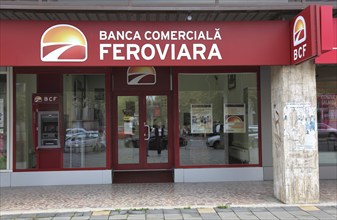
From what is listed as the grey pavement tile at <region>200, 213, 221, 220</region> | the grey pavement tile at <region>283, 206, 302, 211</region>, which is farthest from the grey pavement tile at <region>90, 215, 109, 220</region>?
the grey pavement tile at <region>283, 206, 302, 211</region>

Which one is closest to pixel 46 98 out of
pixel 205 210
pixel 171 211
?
pixel 171 211

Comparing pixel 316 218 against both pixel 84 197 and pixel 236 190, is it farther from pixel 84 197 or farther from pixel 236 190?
pixel 84 197

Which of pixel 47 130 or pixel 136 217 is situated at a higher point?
pixel 47 130

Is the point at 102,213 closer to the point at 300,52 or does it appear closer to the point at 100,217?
the point at 100,217

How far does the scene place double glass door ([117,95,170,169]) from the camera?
10398mm

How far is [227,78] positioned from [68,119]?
413 centimetres

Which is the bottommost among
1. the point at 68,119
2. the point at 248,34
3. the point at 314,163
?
the point at 314,163

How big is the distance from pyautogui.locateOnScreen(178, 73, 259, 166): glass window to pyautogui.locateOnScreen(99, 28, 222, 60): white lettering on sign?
9.00 ft

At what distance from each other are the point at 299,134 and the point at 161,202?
2.89 meters

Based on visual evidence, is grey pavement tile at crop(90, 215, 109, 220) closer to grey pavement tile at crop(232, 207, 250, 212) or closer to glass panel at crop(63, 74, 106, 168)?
grey pavement tile at crop(232, 207, 250, 212)

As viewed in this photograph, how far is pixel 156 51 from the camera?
273 inches

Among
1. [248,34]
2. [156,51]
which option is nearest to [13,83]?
[156,51]

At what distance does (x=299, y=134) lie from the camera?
7.15 m

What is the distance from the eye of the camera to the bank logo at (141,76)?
1025 centimetres
